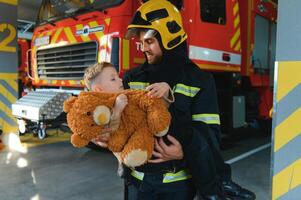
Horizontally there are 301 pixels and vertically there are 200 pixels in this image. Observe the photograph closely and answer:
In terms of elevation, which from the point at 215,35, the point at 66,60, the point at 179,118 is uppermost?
the point at 215,35

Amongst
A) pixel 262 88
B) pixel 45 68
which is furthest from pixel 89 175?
pixel 262 88

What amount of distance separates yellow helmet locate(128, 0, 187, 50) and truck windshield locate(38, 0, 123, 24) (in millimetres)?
2166

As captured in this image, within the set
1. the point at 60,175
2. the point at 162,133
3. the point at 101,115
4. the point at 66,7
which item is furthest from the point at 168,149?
the point at 66,7

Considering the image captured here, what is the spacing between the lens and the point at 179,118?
1.33 meters

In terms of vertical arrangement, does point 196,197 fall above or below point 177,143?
below

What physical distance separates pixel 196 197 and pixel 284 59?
2.64 ft

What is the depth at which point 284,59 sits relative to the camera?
1575mm

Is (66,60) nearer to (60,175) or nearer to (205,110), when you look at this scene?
(60,175)

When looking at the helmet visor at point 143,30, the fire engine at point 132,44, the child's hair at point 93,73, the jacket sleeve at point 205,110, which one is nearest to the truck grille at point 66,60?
the fire engine at point 132,44

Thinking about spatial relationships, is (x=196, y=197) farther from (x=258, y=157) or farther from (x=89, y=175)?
(x=258, y=157)

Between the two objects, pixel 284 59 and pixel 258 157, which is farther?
pixel 258 157

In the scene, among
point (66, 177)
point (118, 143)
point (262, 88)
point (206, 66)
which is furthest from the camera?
point (262, 88)

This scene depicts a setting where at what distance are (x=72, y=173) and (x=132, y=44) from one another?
1776mm

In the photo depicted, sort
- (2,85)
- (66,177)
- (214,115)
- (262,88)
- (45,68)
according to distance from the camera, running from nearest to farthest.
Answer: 1. (214,115)
2. (66,177)
3. (45,68)
4. (2,85)
5. (262,88)
